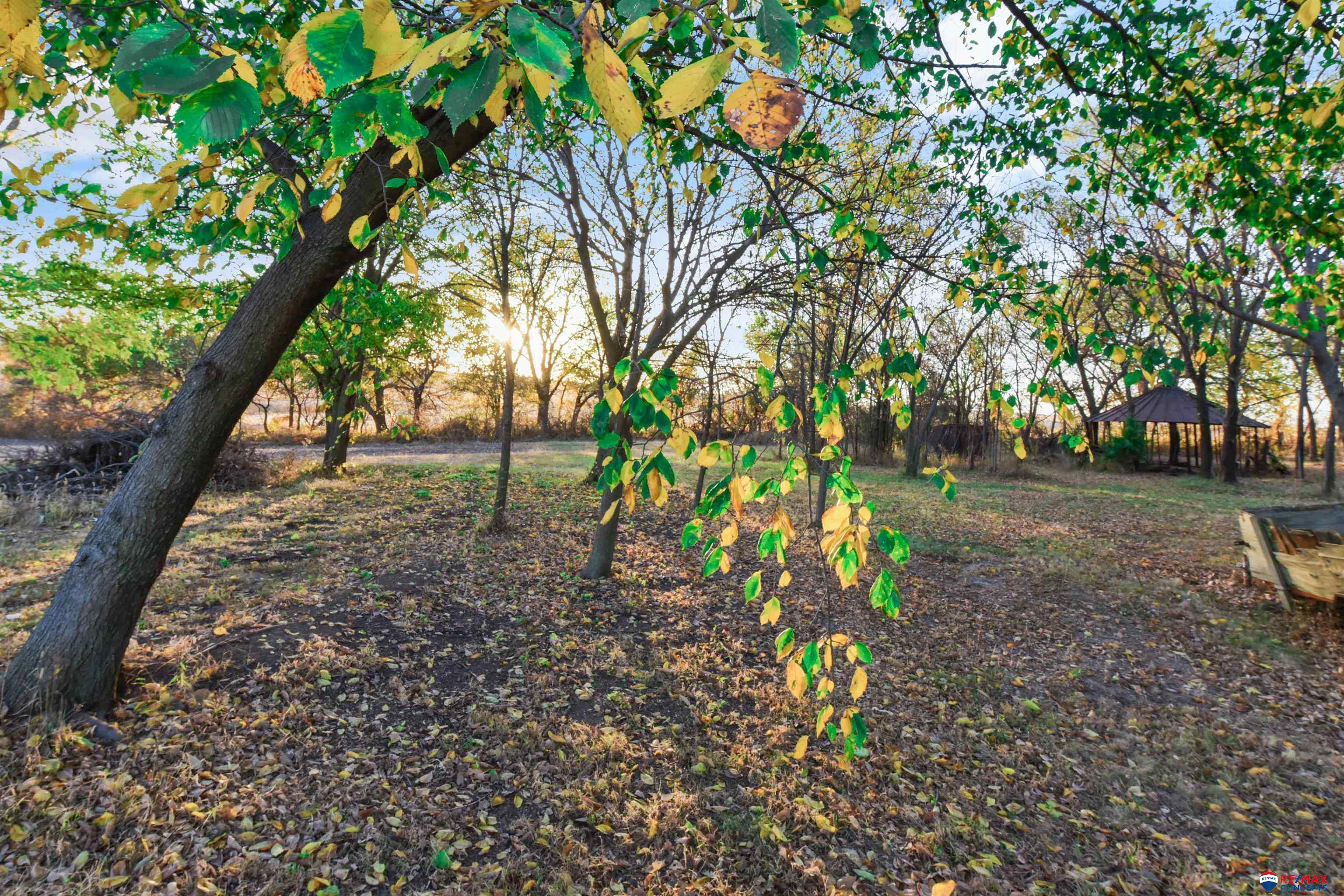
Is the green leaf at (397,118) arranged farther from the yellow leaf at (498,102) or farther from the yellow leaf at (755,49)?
the yellow leaf at (755,49)

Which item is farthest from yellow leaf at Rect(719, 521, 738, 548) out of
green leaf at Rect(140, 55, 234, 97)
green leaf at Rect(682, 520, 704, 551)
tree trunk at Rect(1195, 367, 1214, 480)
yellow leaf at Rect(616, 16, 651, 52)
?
tree trunk at Rect(1195, 367, 1214, 480)

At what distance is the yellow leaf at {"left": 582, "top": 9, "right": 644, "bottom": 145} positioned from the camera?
0.69 meters

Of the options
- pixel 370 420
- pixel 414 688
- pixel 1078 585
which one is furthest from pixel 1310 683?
pixel 370 420

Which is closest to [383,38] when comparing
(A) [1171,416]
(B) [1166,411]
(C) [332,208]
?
(C) [332,208]

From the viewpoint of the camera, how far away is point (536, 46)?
67 centimetres

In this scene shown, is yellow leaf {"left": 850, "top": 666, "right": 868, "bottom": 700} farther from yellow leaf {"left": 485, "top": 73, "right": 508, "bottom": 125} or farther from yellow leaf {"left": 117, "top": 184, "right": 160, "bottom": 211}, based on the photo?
yellow leaf {"left": 117, "top": 184, "right": 160, "bottom": 211}

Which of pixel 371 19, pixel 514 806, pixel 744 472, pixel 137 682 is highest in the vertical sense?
pixel 371 19

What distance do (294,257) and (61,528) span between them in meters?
6.44

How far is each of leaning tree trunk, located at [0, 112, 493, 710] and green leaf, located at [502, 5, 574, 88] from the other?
2.51 m

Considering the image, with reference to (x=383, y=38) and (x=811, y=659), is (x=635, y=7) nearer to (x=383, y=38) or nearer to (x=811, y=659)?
(x=383, y=38)

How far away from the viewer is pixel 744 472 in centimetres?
159

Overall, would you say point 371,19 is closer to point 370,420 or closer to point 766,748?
point 766,748

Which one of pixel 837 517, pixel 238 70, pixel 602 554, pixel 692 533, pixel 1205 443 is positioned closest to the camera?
pixel 238 70

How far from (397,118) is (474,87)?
0.29 m
